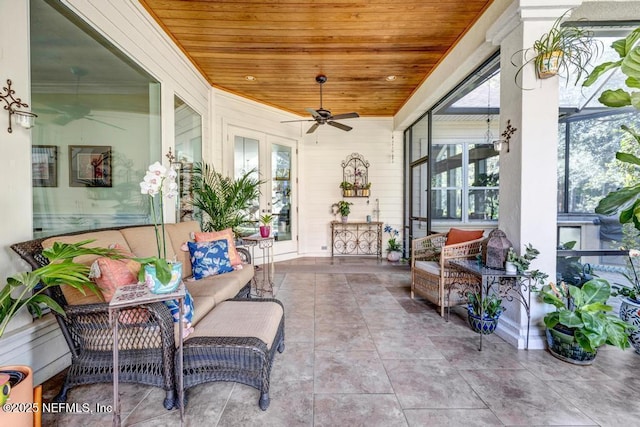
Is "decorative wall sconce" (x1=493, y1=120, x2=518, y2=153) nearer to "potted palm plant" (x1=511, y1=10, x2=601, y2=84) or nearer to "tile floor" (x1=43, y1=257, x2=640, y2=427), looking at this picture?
"potted palm plant" (x1=511, y1=10, x2=601, y2=84)

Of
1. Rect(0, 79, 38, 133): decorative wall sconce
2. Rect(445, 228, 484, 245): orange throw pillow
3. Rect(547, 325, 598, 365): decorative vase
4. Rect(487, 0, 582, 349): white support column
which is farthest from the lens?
Rect(445, 228, 484, 245): orange throw pillow

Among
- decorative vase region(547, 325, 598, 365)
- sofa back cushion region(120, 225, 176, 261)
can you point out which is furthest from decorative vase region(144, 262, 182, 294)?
decorative vase region(547, 325, 598, 365)

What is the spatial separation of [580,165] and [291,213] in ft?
15.1

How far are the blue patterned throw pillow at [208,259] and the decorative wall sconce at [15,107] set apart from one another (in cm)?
150

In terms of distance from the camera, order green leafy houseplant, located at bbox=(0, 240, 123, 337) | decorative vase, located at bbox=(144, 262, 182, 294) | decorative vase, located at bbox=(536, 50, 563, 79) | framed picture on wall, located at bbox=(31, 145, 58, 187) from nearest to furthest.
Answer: green leafy houseplant, located at bbox=(0, 240, 123, 337), decorative vase, located at bbox=(144, 262, 182, 294), framed picture on wall, located at bbox=(31, 145, 58, 187), decorative vase, located at bbox=(536, 50, 563, 79)

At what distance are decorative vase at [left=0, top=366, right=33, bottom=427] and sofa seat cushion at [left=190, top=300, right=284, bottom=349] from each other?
2.30 feet

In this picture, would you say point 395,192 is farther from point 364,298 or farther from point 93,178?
point 93,178

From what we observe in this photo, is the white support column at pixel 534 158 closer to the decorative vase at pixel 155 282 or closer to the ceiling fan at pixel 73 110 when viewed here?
the decorative vase at pixel 155 282

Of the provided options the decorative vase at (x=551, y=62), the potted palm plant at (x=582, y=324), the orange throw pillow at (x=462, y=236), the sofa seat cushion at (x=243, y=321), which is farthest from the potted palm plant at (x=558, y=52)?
the sofa seat cushion at (x=243, y=321)

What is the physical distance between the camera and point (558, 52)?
2154mm

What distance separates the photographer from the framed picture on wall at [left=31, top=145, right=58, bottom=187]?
1883 mm

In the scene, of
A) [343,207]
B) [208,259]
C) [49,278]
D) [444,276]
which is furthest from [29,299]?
[343,207]

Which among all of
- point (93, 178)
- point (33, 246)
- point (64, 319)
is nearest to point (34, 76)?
point (93, 178)

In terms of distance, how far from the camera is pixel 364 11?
9.18 feet
